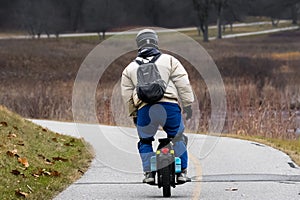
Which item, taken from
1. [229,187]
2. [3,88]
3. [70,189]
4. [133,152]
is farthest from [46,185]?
[3,88]

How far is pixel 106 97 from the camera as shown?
28.1m

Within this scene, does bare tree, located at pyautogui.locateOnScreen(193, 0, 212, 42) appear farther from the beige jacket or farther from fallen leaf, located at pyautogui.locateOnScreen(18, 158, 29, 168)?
the beige jacket

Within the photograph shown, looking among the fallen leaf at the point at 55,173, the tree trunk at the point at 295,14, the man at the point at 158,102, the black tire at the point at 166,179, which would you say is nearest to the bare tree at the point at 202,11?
the tree trunk at the point at 295,14

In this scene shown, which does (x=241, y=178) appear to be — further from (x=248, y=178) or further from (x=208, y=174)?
(x=208, y=174)

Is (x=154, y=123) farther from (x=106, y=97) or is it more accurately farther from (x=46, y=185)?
(x=106, y=97)

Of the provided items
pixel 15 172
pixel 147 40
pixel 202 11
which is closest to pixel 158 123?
pixel 147 40

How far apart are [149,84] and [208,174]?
11.0 feet

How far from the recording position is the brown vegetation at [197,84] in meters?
24.6

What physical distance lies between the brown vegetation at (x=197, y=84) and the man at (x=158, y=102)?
5.29 meters

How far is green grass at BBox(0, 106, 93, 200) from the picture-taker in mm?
10266

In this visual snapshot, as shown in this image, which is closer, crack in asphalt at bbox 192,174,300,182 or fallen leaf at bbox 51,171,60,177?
fallen leaf at bbox 51,171,60,177

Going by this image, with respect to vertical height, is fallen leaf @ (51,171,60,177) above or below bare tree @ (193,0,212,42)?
below

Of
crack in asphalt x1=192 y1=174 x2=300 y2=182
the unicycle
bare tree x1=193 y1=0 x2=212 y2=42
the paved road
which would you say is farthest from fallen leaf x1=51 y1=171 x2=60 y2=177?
bare tree x1=193 y1=0 x2=212 y2=42

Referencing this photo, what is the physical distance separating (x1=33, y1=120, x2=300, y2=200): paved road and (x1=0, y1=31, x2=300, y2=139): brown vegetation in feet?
5.49
